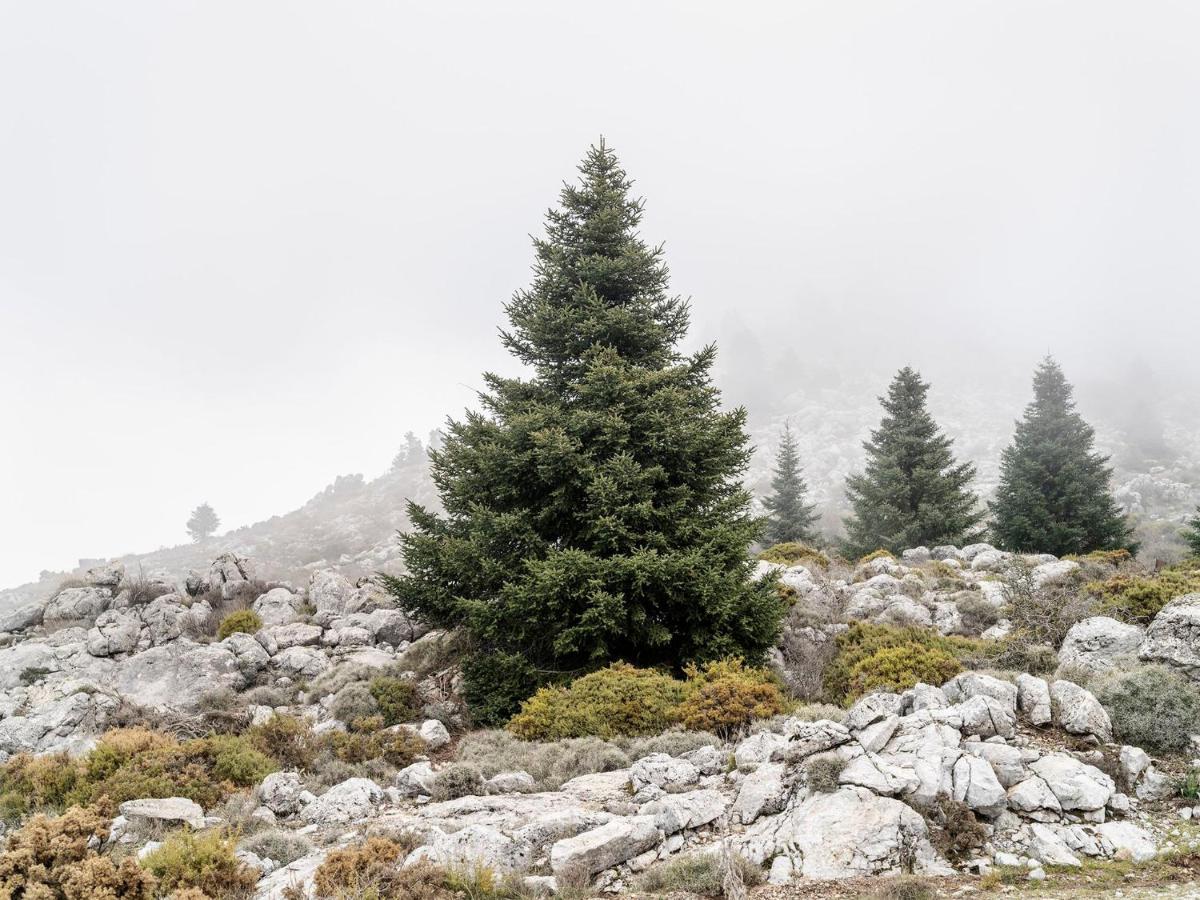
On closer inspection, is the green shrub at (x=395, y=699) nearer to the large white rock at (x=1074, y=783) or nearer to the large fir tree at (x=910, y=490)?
the large white rock at (x=1074, y=783)

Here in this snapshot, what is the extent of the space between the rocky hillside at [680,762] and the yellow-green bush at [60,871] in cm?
15

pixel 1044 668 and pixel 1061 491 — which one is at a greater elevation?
pixel 1061 491

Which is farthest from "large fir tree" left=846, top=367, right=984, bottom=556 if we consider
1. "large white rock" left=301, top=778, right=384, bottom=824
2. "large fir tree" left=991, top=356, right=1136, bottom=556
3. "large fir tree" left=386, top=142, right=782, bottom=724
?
"large white rock" left=301, top=778, right=384, bottom=824

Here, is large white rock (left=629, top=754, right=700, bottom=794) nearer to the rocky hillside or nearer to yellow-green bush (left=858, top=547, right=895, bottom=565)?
the rocky hillside

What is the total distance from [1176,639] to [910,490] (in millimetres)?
19229

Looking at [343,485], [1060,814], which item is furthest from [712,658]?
[343,485]

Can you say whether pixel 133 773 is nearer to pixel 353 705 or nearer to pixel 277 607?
pixel 353 705

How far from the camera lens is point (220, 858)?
5844mm

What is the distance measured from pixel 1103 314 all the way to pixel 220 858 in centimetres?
15711

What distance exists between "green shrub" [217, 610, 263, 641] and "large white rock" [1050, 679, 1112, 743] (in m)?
17.7

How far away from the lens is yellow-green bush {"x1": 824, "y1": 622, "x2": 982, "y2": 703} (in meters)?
10.1

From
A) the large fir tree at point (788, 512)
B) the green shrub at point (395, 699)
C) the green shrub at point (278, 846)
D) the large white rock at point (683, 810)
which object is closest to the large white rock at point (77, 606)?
the green shrub at point (395, 699)

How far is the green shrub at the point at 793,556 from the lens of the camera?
21453 millimetres

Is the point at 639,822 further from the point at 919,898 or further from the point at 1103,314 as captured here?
the point at 1103,314
